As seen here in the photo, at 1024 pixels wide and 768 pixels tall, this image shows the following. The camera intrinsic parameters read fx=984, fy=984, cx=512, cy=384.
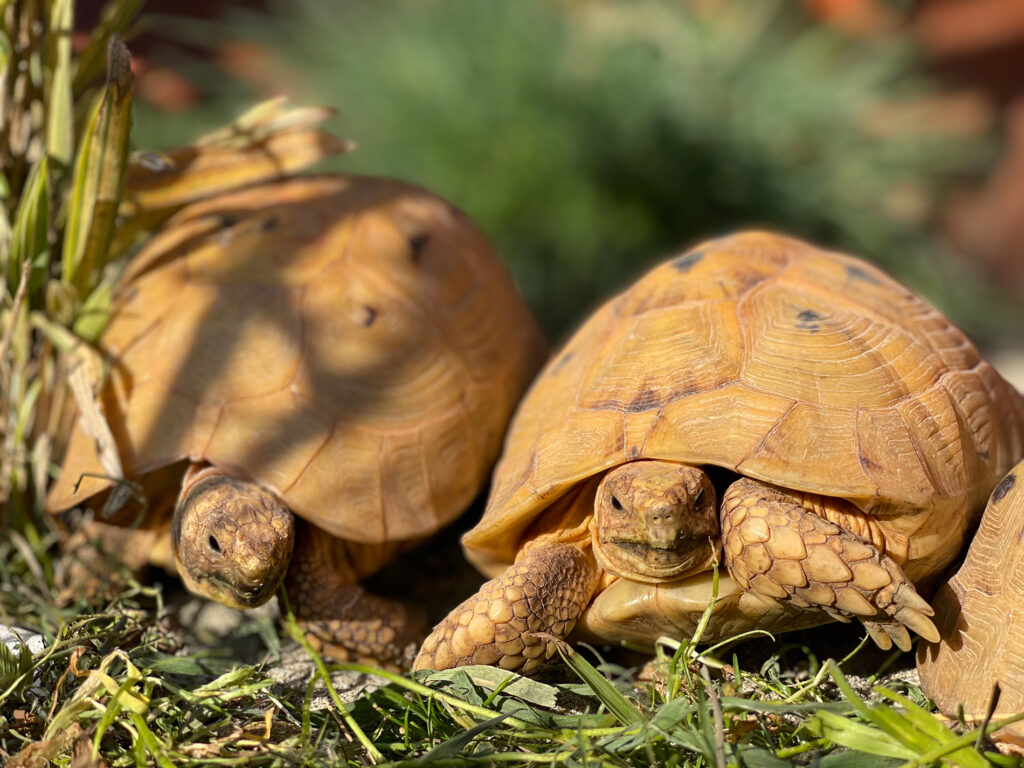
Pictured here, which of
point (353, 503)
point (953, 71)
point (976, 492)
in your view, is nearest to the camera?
point (976, 492)

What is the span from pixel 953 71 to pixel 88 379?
17.5ft

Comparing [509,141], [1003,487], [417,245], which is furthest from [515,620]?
[509,141]

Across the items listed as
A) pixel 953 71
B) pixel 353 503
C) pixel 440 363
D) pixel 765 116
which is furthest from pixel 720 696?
pixel 953 71

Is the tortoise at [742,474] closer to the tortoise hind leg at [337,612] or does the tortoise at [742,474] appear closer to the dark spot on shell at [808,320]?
the dark spot on shell at [808,320]

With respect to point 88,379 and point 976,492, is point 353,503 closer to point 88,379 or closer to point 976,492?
point 88,379

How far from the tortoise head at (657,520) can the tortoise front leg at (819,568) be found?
0.06 m

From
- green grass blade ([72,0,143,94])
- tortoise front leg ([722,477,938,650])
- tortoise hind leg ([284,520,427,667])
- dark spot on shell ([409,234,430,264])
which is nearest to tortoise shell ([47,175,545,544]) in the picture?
dark spot on shell ([409,234,430,264])

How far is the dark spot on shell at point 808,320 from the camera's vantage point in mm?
1973

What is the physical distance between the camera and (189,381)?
219cm

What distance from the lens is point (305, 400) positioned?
7.18 ft

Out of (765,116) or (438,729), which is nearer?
(438,729)

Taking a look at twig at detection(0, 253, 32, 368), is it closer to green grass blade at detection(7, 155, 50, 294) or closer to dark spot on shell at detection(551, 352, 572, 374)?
green grass blade at detection(7, 155, 50, 294)

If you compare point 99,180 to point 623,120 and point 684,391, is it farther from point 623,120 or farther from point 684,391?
point 623,120

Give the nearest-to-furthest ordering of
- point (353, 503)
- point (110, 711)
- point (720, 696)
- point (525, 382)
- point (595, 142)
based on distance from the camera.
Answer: point (110, 711) → point (720, 696) → point (353, 503) → point (525, 382) → point (595, 142)
